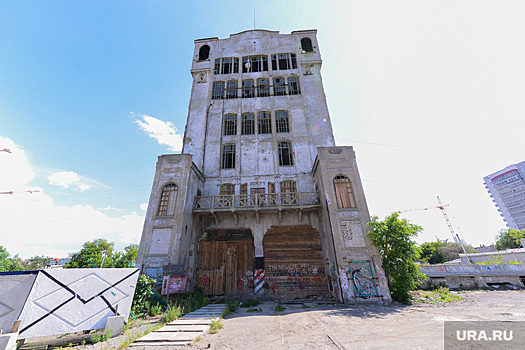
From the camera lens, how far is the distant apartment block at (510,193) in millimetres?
85562

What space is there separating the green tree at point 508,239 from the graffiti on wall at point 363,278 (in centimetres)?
5293

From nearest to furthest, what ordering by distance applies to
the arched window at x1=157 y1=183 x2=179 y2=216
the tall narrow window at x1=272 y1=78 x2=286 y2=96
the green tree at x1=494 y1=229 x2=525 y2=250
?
1. the arched window at x1=157 y1=183 x2=179 y2=216
2. the tall narrow window at x1=272 y1=78 x2=286 y2=96
3. the green tree at x1=494 y1=229 x2=525 y2=250

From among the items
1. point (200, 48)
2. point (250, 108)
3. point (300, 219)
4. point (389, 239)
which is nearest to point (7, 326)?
point (300, 219)

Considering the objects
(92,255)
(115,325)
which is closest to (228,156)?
(115,325)

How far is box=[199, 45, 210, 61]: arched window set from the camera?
78.1 ft

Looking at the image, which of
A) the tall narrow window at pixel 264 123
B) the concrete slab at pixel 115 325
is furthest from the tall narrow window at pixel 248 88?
the concrete slab at pixel 115 325

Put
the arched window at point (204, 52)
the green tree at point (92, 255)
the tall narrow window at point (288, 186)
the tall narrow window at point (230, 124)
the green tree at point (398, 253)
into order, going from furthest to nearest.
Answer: the green tree at point (92, 255)
the arched window at point (204, 52)
the tall narrow window at point (230, 124)
the tall narrow window at point (288, 186)
the green tree at point (398, 253)

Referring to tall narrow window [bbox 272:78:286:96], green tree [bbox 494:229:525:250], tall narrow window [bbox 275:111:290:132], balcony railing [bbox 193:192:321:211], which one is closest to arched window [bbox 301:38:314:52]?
tall narrow window [bbox 272:78:286:96]

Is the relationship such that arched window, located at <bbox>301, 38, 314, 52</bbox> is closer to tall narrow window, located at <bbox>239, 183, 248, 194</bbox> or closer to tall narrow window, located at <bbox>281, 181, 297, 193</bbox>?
tall narrow window, located at <bbox>281, 181, 297, 193</bbox>

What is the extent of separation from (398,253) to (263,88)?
18036 mm

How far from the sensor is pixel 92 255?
121 feet

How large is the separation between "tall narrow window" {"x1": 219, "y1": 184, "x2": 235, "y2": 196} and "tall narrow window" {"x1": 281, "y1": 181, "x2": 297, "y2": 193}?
398 cm

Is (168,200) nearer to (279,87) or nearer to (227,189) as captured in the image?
(227,189)

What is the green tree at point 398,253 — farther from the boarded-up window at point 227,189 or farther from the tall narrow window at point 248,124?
the tall narrow window at point 248,124
